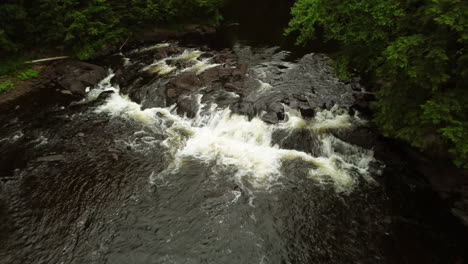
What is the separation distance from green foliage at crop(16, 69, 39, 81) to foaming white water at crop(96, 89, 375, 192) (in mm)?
9007

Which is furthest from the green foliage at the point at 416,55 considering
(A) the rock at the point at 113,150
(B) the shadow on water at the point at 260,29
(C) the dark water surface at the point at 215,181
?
(A) the rock at the point at 113,150

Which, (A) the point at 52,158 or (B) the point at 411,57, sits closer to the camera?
(B) the point at 411,57

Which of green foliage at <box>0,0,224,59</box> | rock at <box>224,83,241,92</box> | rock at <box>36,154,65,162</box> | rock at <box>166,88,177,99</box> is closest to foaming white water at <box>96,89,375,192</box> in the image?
rock at <box>166,88,177,99</box>

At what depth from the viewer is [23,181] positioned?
13258mm

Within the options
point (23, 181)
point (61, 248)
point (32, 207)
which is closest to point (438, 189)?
point (61, 248)

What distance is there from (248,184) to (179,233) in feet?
11.5

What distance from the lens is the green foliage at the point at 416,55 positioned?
8516 mm

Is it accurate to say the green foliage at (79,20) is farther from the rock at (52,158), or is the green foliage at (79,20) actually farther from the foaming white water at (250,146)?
the rock at (52,158)

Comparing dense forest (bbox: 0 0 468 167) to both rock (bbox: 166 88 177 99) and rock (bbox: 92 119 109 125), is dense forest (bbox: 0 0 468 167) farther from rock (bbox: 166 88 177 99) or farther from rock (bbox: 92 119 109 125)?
rock (bbox: 92 119 109 125)

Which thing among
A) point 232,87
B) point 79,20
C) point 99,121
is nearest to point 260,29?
point 232,87

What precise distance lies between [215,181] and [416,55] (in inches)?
345

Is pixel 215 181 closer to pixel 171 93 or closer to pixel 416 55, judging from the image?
pixel 171 93

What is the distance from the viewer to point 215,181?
12734mm

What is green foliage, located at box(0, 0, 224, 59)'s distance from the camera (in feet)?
71.5
